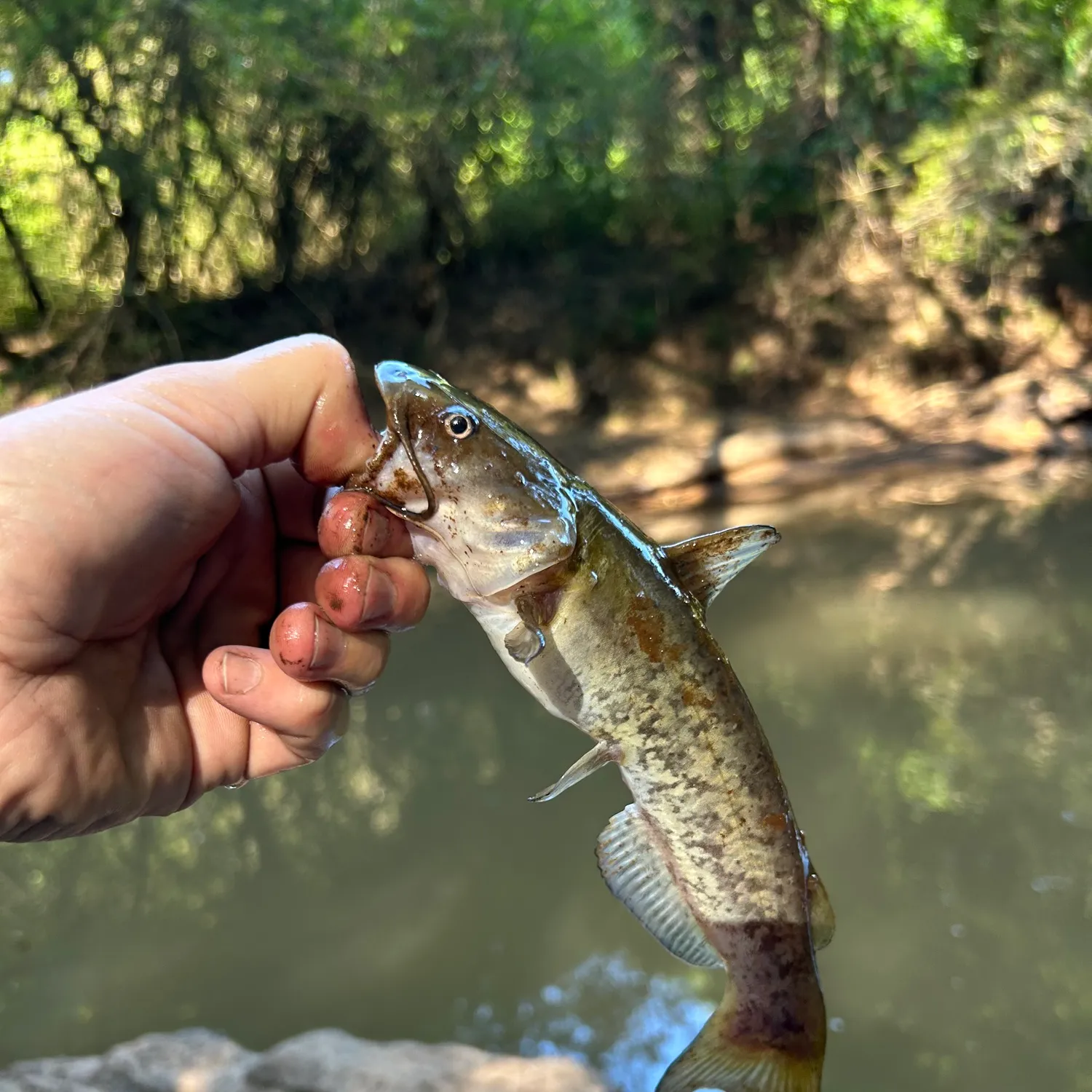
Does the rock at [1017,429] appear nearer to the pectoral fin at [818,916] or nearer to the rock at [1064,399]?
the rock at [1064,399]

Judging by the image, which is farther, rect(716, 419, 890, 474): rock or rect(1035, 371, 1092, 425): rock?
rect(716, 419, 890, 474): rock

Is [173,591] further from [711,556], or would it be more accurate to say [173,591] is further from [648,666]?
[711,556]

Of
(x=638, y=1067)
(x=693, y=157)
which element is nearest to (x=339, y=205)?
(x=693, y=157)

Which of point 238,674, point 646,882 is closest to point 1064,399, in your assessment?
point 646,882

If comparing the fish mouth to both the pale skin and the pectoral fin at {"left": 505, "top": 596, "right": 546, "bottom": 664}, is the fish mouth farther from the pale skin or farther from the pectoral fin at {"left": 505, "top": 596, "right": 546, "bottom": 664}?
the pectoral fin at {"left": 505, "top": 596, "right": 546, "bottom": 664}

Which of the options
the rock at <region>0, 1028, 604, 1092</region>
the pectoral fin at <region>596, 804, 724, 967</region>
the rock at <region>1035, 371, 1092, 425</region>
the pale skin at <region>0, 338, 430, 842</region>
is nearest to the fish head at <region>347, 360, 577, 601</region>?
the pale skin at <region>0, 338, 430, 842</region>

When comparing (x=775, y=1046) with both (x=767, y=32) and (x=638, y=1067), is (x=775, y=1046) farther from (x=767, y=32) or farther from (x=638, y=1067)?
(x=767, y=32)
